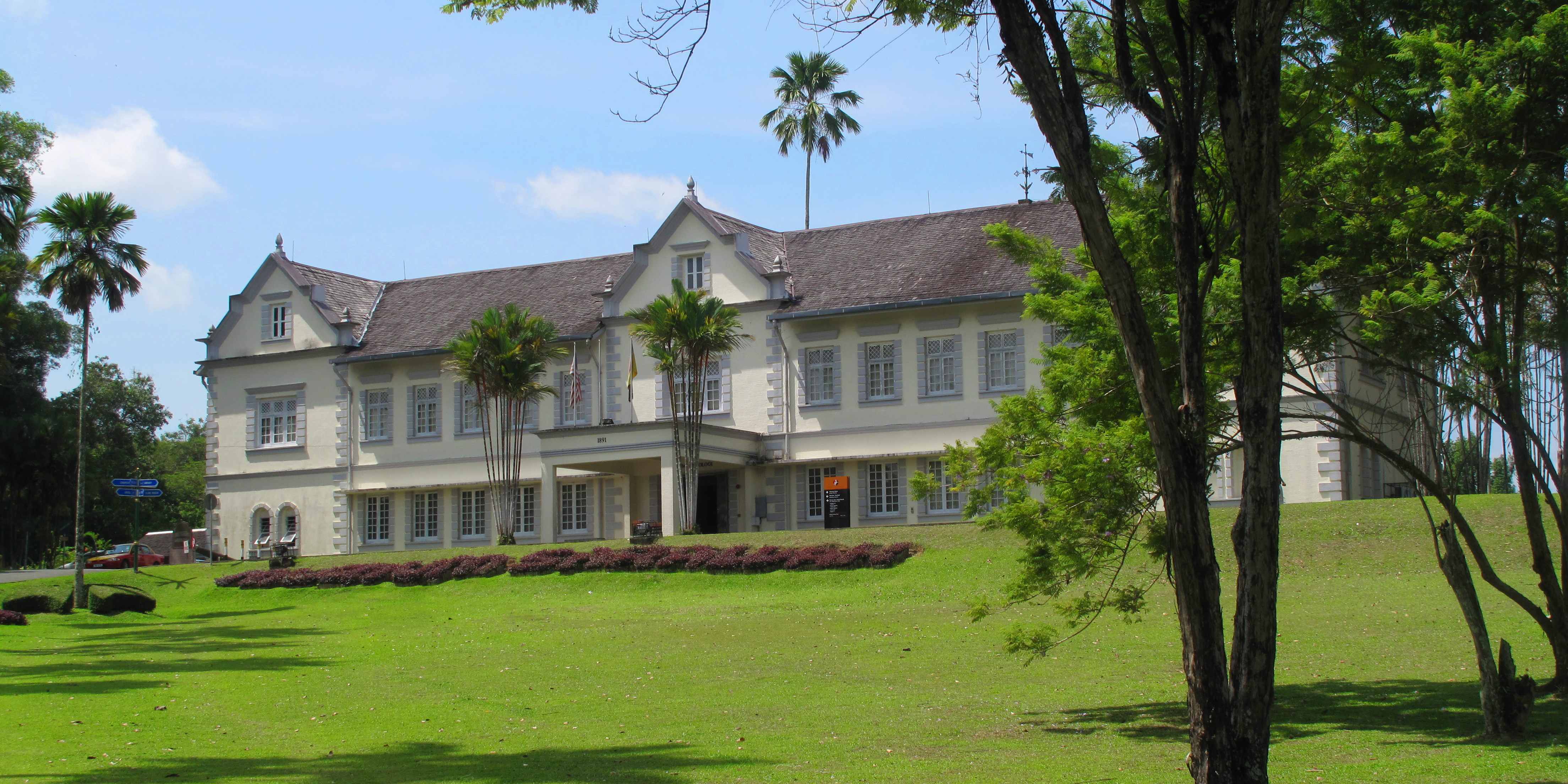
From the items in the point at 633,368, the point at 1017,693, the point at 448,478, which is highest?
the point at 633,368

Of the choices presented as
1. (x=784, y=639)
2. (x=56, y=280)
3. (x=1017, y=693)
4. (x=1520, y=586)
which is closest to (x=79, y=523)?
(x=56, y=280)

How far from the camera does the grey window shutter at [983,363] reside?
1426 inches

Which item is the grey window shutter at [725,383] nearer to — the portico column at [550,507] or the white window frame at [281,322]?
the portico column at [550,507]

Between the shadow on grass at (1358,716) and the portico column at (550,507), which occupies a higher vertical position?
the portico column at (550,507)

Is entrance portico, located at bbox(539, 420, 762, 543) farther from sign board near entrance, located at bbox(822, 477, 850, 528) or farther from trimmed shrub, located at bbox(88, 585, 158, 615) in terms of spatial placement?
trimmed shrub, located at bbox(88, 585, 158, 615)

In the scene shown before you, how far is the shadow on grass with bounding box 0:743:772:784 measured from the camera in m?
10.5

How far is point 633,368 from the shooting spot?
40.0m

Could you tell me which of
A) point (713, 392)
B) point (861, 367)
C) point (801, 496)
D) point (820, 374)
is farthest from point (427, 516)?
point (861, 367)

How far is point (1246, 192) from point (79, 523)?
28.7 m

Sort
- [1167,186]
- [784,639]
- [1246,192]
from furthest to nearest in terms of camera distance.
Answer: [784,639] < [1167,186] < [1246,192]

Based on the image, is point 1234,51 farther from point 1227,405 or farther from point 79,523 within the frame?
point 79,523

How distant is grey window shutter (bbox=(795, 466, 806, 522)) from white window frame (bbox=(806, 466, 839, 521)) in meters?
0.06

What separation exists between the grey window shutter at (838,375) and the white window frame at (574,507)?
28.6ft

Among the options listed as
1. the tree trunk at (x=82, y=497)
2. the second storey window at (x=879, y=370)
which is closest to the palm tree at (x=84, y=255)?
the tree trunk at (x=82, y=497)
